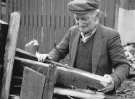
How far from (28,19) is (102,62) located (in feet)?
21.3

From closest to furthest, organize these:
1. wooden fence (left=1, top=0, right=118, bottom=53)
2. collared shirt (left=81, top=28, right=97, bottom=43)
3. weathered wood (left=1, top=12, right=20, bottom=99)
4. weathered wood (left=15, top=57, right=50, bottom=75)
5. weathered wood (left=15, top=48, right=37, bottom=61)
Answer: weathered wood (left=15, top=57, right=50, bottom=75) → weathered wood (left=1, top=12, right=20, bottom=99) → weathered wood (left=15, top=48, right=37, bottom=61) → collared shirt (left=81, top=28, right=97, bottom=43) → wooden fence (left=1, top=0, right=118, bottom=53)

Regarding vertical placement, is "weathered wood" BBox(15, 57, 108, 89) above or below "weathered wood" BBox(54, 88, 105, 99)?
above

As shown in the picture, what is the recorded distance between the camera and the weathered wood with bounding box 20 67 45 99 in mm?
2629

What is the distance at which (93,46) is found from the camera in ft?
10.9

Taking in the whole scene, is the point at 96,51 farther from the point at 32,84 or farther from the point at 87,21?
the point at 32,84

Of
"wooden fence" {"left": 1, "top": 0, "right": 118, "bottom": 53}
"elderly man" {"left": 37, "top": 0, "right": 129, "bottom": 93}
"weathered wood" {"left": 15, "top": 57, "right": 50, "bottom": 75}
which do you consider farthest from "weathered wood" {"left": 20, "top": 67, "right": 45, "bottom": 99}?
"wooden fence" {"left": 1, "top": 0, "right": 118, "bottom": 53}

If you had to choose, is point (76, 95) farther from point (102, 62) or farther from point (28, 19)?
point (28, 19)

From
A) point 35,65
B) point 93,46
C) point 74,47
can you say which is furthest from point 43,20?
point 35,65

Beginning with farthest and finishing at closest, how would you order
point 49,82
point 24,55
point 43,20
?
1. point 43,20
2. point 24,55
3. point 49,82

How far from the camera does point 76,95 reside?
2795mm

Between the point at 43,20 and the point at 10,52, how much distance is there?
21.2ft

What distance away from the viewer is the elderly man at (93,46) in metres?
3.11

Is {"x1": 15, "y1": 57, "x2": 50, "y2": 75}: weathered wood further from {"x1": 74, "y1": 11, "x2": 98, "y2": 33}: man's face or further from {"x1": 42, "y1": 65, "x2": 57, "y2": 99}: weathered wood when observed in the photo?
{"x1": 74, "y1": 11, "x2": 98, "y2": 33}: man's face

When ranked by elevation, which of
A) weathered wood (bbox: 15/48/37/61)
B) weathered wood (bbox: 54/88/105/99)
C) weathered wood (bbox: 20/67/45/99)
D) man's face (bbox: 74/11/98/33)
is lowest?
weathered wood (bbox: 54/88/105/99)
